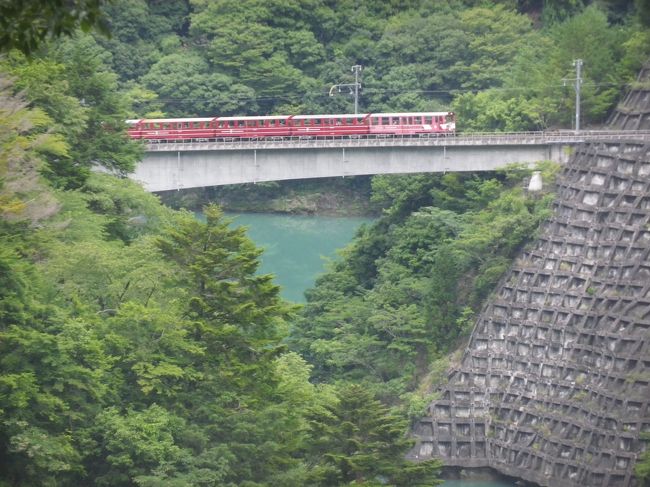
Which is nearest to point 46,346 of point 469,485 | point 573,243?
point 469,485

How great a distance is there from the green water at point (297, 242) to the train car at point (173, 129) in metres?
→ 4.39

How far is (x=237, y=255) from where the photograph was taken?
1859 inches

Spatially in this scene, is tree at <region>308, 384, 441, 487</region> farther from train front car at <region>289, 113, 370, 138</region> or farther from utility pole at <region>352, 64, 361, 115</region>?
utility pole at <region>352, 64, 361, 115</region>

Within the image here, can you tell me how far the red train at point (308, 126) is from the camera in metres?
79.2

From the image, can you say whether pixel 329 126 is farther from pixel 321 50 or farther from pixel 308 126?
pixel 321 50

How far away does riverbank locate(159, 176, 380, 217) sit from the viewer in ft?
312

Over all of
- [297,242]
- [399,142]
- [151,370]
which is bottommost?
[297,242]

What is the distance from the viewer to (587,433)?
62.7 m

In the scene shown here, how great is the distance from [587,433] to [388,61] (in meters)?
38.8

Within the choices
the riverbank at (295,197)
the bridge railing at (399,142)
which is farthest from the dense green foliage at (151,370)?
the riverbank at (295,197)

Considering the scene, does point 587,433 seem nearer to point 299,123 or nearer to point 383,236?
point 383,236

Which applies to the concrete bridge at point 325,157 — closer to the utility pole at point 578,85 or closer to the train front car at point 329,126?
the utility pole at point 578,85

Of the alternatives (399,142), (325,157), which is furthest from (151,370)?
(325,157)

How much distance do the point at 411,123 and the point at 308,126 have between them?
430 cm
